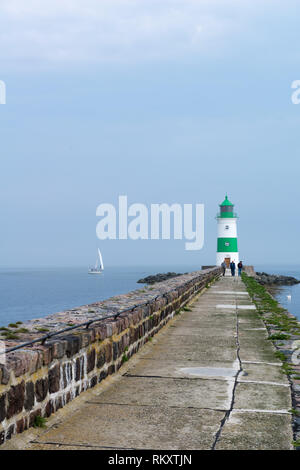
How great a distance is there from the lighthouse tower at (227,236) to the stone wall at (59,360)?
145 feet

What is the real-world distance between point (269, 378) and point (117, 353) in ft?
5.94

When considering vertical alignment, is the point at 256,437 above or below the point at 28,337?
below

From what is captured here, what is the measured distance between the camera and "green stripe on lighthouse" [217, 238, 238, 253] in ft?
170

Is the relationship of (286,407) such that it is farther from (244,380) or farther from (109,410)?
(109,410)

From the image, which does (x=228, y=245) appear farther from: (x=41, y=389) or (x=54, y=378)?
(x=41, y=389)

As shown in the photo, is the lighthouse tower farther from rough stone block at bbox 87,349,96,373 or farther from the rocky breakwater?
rough stone block at bbox 87,349,96,373

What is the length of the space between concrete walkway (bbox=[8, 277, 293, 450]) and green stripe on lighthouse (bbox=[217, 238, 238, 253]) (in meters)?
43.7

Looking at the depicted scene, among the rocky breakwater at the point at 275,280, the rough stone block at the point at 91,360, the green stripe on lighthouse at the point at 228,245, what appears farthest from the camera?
the rocky breakwater at the point at 275,280

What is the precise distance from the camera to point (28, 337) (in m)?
5.01

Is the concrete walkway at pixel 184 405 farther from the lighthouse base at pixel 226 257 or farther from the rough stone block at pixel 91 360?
the lighthouse base at pixel 226 257

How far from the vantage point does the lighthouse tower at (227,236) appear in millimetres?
51688

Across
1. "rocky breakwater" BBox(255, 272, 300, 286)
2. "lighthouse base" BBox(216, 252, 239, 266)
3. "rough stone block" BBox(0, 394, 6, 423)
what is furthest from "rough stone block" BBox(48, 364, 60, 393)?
"rocky breakwater" BBox(255, 272, 300, 286)

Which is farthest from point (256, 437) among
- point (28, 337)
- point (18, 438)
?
point (28, 337)

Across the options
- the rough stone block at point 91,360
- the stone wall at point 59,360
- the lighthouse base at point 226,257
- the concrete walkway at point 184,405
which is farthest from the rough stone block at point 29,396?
the lighthouse base at point 226,257
